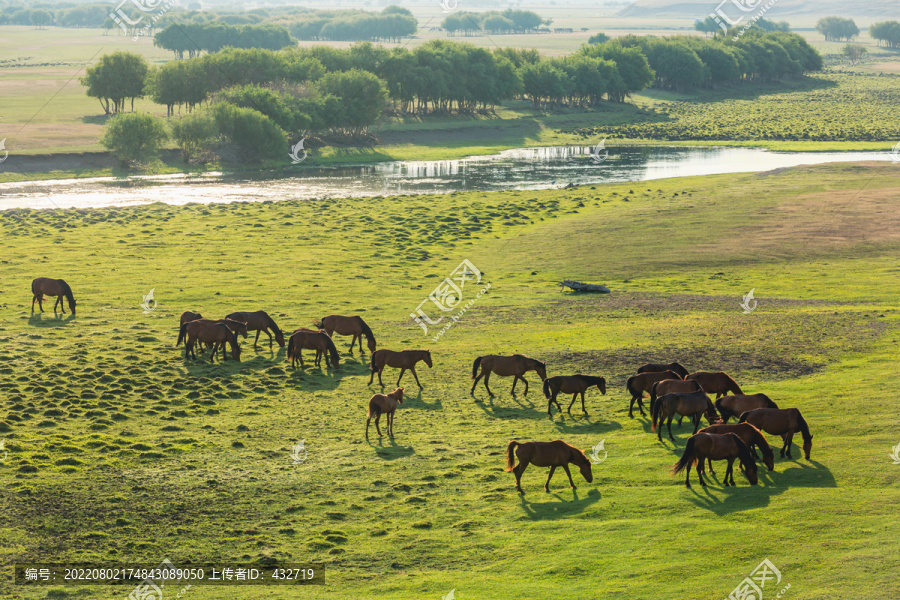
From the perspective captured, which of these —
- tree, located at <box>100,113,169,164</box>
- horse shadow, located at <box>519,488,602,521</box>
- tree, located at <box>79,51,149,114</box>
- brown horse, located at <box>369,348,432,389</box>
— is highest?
tree, located at <box>79,51,149,114</box>

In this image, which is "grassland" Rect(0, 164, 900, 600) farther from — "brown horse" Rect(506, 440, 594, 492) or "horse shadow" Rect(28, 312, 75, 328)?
"brown horse" Rect(506, 440, 594, 492)

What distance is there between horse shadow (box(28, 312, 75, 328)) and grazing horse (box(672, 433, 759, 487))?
26432mm

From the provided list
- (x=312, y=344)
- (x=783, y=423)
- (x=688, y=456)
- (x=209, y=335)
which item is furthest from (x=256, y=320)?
(x=783, y=423)

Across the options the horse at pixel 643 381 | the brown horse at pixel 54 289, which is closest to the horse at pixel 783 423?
the horse at pixel 643 381

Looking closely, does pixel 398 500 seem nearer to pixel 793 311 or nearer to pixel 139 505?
pixel 139 505

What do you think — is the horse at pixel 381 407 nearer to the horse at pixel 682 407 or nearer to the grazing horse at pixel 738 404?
the horse at pixel 682 407

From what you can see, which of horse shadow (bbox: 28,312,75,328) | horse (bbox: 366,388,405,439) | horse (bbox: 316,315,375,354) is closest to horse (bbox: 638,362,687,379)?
horse (bbox: 366,388,405,439)

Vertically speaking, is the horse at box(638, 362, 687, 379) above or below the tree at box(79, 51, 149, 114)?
below

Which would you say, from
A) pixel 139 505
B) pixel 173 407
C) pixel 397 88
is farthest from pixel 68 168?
pixel 139 505

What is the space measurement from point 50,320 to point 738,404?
2768 cm

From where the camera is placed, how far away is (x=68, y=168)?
Answer: 3354 inches

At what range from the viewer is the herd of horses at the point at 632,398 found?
1822 centimetres

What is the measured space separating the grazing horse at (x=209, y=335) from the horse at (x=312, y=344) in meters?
2.03

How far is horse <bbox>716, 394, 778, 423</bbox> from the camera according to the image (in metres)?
21.4
